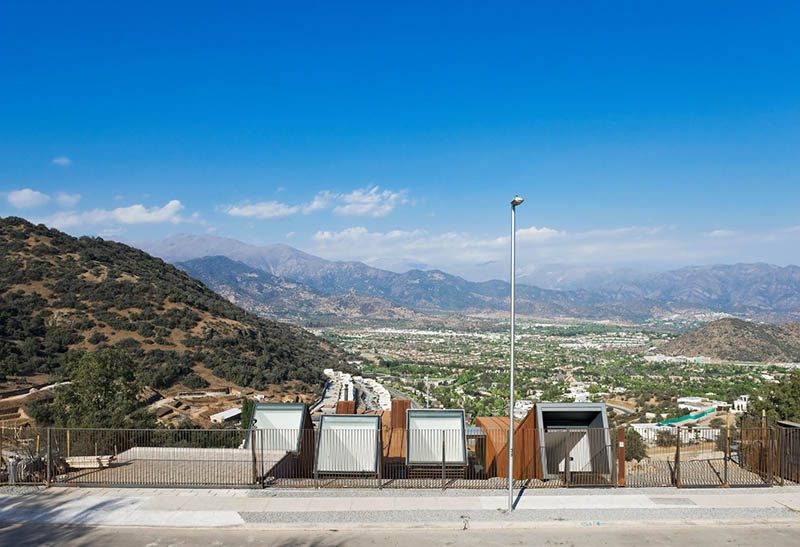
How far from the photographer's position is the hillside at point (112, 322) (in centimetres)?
4725

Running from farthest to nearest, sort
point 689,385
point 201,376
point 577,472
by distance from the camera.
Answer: point 689,385 < point 201,376 < point 577,472

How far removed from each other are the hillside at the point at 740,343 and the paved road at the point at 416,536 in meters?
131

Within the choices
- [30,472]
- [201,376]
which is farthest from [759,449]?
[201,376]

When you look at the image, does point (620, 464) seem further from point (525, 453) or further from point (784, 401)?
point (784, 401)

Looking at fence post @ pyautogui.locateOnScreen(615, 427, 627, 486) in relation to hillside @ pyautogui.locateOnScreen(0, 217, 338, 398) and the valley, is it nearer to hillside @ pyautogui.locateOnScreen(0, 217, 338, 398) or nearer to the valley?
the valley


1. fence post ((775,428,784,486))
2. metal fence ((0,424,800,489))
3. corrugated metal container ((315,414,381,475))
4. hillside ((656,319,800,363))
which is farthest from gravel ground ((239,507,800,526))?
hillside ((656,319,800,363))

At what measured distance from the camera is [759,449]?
1641cm

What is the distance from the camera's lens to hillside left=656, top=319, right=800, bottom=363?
5074 inches

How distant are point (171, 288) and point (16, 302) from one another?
51.7 feet

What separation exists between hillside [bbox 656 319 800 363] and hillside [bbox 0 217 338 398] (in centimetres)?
10327

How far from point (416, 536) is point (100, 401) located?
18519 mm

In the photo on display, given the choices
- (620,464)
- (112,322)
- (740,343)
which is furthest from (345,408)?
(740,343)

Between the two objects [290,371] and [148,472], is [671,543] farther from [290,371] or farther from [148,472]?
[290,371]

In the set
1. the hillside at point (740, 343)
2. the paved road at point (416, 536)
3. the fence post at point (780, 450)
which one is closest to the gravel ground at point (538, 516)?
the paved road at point (416, 536)
